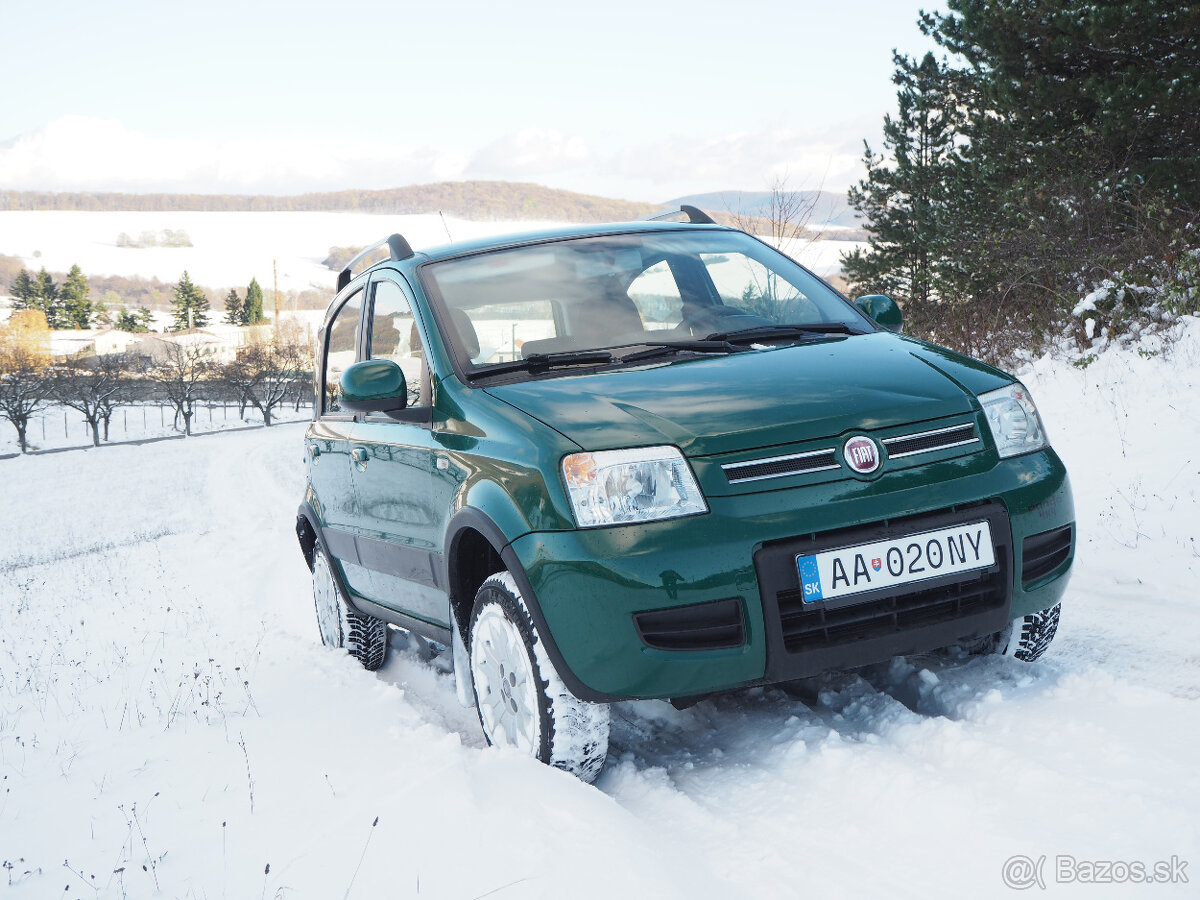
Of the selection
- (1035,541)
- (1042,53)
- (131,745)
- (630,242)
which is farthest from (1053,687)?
(1042,53)

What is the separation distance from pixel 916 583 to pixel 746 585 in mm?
513

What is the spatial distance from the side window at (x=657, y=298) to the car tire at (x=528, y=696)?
123 cm

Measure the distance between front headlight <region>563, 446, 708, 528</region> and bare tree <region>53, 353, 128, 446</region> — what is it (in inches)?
3297

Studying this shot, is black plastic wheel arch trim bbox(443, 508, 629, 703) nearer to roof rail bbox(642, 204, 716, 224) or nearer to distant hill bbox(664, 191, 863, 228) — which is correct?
roof rail bbox(642, 204, 716, 224)

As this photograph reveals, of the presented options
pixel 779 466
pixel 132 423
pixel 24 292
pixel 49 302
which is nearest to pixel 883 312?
pixel 779 466

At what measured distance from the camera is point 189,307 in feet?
638

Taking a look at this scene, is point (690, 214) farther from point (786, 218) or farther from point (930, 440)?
point (786, 218)

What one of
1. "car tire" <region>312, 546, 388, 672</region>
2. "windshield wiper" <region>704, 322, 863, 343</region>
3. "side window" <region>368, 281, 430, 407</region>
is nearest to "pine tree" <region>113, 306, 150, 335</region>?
"car tire" <region>312, 546, 388, 672</region>

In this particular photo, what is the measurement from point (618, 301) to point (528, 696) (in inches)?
62.7

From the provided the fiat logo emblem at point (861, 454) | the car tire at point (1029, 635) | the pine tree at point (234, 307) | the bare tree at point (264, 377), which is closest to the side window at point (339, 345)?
the fiat logo emblem at point (861, 454)

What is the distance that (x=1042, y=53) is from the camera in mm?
13430

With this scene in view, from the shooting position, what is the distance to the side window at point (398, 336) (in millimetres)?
4020

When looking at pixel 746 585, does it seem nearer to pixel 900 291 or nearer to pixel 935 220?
pixel 935 220

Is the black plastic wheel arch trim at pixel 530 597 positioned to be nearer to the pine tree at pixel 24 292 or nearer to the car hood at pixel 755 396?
the car hood at pixel 755 396
